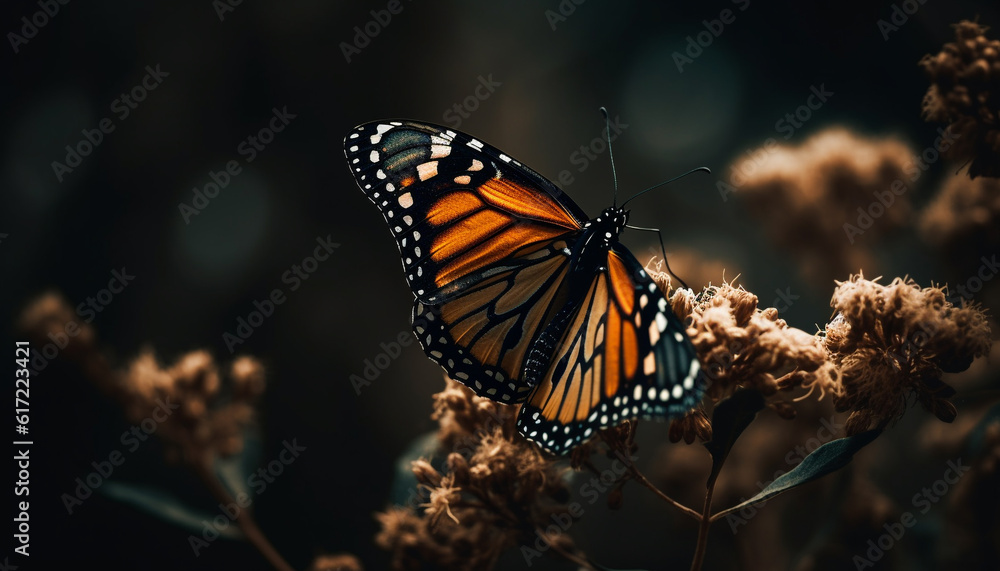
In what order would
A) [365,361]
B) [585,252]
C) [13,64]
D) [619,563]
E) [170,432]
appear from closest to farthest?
[585,252] < [170,432] < [619,563] < [13,64] < [365,361]

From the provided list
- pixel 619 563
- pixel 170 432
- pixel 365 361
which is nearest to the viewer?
pixel 170 432

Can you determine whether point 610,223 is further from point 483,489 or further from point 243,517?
point 243,517

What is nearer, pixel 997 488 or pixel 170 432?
pixel 997 488

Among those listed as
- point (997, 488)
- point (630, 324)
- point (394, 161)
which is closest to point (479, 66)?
point (394, 161)

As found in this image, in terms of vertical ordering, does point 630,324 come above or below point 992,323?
below

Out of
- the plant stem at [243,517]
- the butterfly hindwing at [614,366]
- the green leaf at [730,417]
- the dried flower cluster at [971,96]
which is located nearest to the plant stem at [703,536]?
the green leaf at [730,417]

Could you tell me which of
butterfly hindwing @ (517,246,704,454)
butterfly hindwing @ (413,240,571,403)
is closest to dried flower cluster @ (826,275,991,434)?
butterfly hindwing @ (517,246,704,454)

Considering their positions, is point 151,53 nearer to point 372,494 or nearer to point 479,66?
point 479,66

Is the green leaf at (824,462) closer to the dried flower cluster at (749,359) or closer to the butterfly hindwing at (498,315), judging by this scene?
the dried flower cluster at (749,359)
